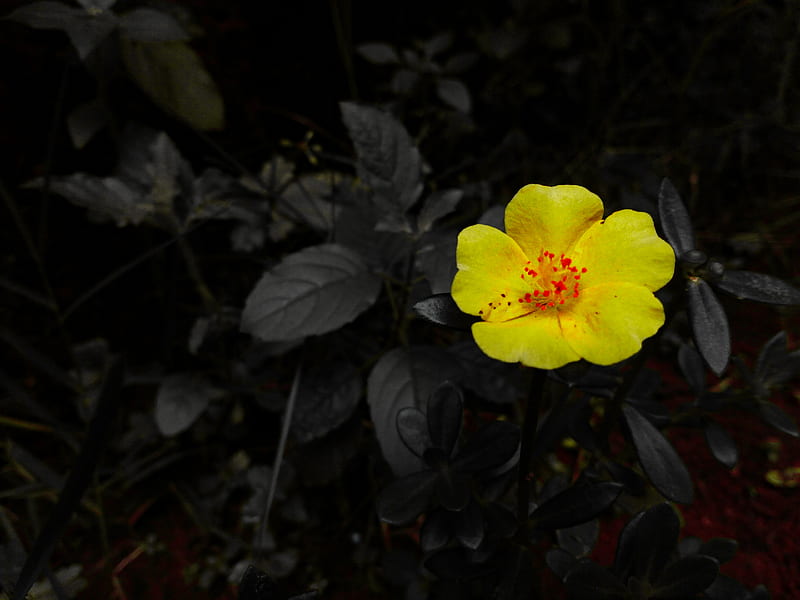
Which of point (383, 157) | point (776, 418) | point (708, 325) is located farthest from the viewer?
point (383, 157)

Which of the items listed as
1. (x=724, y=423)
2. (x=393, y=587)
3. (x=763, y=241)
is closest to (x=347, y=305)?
(x=393, y=587)

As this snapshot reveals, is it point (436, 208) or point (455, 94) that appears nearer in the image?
point (436, 208)

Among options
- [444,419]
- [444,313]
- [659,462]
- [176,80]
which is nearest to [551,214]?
[444,313]

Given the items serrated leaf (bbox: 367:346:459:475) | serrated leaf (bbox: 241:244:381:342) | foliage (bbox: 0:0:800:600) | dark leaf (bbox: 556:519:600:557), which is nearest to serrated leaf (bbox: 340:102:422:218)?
foliage (bbox: 0:0:800:600)

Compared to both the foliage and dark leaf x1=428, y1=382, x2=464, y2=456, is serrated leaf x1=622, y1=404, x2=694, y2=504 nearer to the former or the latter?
the foliage

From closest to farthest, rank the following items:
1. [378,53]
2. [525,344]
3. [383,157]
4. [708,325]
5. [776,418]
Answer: [525,344] → [708,325] → [776,418] → [383,157] → [378,53]

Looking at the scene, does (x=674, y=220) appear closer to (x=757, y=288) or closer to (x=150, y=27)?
(x=757, y=288)

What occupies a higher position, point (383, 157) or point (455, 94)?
point (383, 157)
